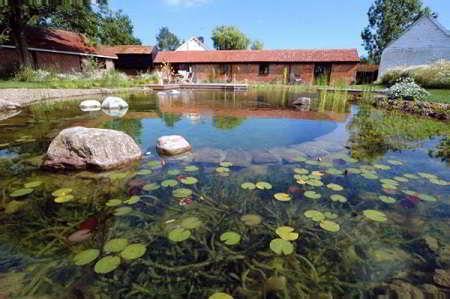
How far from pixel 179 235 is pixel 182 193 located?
0.72 meters

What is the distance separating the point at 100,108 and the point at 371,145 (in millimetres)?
7918

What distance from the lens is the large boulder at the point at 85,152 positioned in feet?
11.0

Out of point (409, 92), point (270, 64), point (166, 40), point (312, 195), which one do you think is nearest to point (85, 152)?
point (312, 195)

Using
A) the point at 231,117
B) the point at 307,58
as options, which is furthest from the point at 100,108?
the point at 307,58

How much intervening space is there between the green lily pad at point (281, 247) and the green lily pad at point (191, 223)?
650 mm

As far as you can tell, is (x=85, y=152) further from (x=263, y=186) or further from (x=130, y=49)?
(x=130, y=49)

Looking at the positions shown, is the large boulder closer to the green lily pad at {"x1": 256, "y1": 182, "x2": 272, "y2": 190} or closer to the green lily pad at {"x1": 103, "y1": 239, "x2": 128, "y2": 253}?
the green lily pad at {"x1": 103, "y1": 239, "x2": 128, "y2": 253}

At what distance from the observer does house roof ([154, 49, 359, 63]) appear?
2455cm

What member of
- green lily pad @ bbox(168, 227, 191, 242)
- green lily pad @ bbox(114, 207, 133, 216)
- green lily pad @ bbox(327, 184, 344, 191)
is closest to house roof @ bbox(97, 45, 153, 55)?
green lily pad @ bbox(114, 207, 133, 216)

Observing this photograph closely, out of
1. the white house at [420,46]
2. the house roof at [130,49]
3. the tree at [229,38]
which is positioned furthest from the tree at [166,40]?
the white house at [420,46]

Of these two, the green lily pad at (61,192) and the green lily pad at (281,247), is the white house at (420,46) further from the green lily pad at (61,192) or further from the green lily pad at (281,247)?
the green lily pad at (61,192)

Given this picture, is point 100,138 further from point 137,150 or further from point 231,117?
point 231,117

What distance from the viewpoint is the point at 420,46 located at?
22625mm

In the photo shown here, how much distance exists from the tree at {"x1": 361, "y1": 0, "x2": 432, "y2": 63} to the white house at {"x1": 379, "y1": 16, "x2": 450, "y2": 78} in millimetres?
12700
